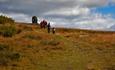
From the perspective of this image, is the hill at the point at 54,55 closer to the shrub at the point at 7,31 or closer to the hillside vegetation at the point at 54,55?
the hillside vegetation at the point at 54,55

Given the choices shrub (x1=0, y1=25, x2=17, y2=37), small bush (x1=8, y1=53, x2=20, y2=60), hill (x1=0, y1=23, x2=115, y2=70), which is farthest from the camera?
shrub (x1=0, y1=25, x2=17, y2=37)

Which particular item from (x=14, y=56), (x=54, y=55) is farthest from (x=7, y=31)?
(x=14, y=56)

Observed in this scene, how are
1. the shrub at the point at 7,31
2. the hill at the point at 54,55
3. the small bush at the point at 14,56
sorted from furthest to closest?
the shrub at the point at 7,31 → the small bush at the point at 14,56 → the hill at the point at 54,55

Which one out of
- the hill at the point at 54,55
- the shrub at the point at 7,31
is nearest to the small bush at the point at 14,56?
the hill at the point at 54,55

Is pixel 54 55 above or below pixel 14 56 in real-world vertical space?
below

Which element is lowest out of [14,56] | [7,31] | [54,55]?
[54,55]

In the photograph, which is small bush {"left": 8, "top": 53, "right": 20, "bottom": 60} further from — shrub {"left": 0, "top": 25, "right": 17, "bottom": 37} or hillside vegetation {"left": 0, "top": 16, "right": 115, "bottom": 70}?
shrub {"left": 0, "top": 25, "right": 17, "bottom": 37}

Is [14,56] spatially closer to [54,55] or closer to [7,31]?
[54,55]

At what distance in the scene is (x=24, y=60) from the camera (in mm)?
25734

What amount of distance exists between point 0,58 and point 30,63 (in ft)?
6.94

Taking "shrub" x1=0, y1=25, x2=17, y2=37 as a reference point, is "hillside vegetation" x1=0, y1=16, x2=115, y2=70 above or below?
below

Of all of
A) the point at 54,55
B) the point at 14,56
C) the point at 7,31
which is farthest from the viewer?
the point at 7,31

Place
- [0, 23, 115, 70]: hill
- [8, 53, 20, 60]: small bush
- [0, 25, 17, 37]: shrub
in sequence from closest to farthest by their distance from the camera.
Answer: [0, 23, 115, 70]: hill < [8, 53, 20, 60]: small bush < [0, 25, 17, 37]: shrub

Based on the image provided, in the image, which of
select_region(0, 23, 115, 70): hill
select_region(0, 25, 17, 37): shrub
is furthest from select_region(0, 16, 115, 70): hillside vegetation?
select_region(0, 25, 17, 37): shrub
